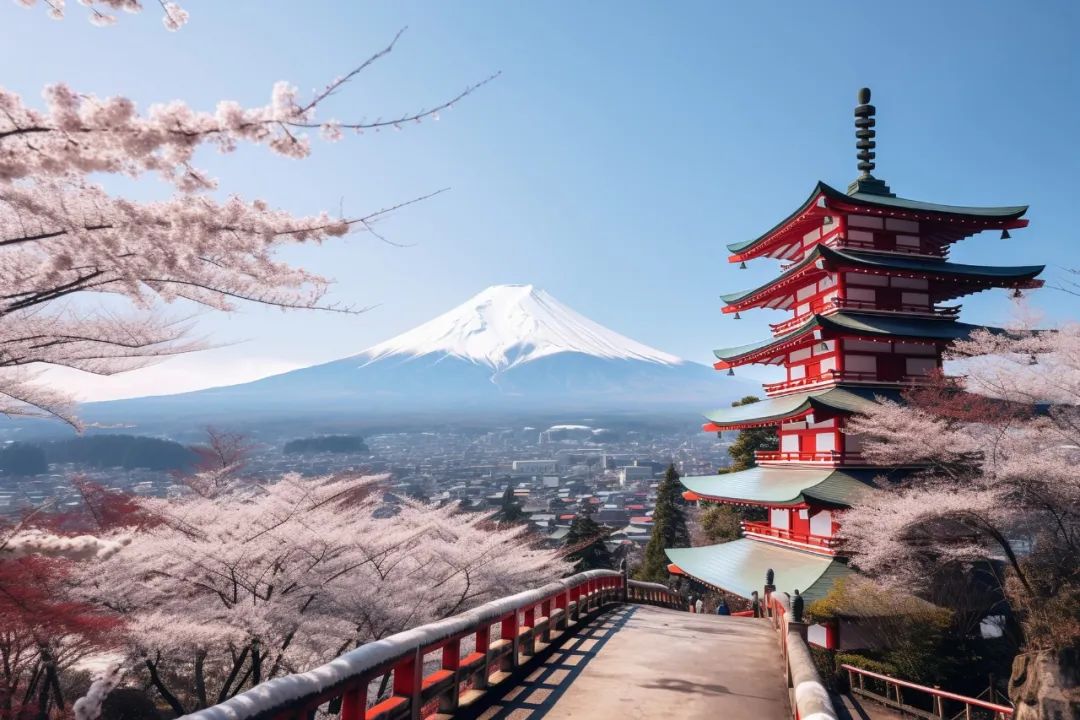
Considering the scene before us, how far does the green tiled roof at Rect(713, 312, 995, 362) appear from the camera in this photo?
56.6 feet

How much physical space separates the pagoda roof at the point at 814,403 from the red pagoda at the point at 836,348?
0.05 meters

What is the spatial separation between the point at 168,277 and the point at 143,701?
11195 millimetres

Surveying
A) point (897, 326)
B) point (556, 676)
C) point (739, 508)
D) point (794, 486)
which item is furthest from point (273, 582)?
point (739, 508)

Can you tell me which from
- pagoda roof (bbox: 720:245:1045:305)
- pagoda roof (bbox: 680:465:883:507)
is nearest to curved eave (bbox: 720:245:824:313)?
pagoda roof (bbox: 720:245:1045:305)

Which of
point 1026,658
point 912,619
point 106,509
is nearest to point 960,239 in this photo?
point 912,619

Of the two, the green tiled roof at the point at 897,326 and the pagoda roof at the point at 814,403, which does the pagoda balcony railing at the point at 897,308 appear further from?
the pagoda roof at the point at 814,403

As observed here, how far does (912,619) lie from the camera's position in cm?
1428

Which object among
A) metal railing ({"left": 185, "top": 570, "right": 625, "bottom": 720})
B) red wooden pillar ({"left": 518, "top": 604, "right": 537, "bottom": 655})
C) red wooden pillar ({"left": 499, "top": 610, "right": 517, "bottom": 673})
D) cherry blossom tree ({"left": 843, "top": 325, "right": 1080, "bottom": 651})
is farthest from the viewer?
cherry blossom tree ({"left": 843, "top": 325, "right": 1080, "bottom": 651})

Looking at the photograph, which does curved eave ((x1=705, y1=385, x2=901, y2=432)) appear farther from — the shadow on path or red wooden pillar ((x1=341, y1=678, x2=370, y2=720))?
red wooden pillar ((x1=341, y1=678, x2=370, y2=720))

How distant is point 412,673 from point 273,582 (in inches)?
307

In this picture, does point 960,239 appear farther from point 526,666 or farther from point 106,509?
point 106,509

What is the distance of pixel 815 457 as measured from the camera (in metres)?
18.2

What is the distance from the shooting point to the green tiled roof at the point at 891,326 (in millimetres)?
17250

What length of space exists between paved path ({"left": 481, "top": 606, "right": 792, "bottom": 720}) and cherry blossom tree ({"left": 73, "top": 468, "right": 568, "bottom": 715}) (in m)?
4.71
